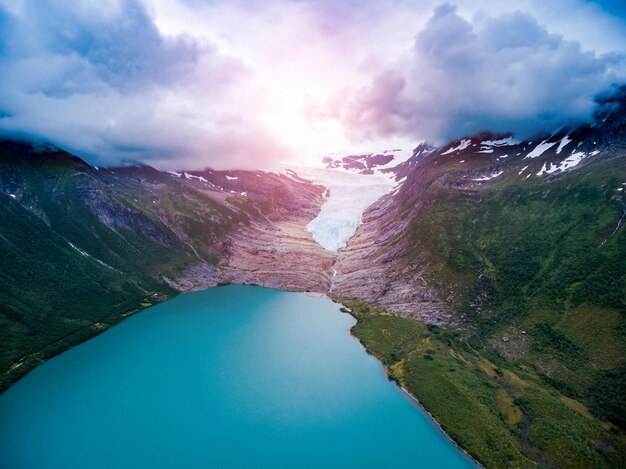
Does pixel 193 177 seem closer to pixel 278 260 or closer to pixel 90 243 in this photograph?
pixel 278 260

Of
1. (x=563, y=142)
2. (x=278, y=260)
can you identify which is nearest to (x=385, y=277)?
(x=278, y=260)

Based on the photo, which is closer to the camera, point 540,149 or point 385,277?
point 385,277

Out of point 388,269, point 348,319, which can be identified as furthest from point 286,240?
point 348,319

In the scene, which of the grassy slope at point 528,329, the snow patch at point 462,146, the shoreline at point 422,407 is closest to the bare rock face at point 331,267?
the grassy slope at point 528,329

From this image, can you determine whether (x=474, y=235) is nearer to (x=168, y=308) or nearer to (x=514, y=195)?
(x=514, y=195)

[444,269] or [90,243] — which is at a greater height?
[90,243]

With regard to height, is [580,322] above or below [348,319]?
below
